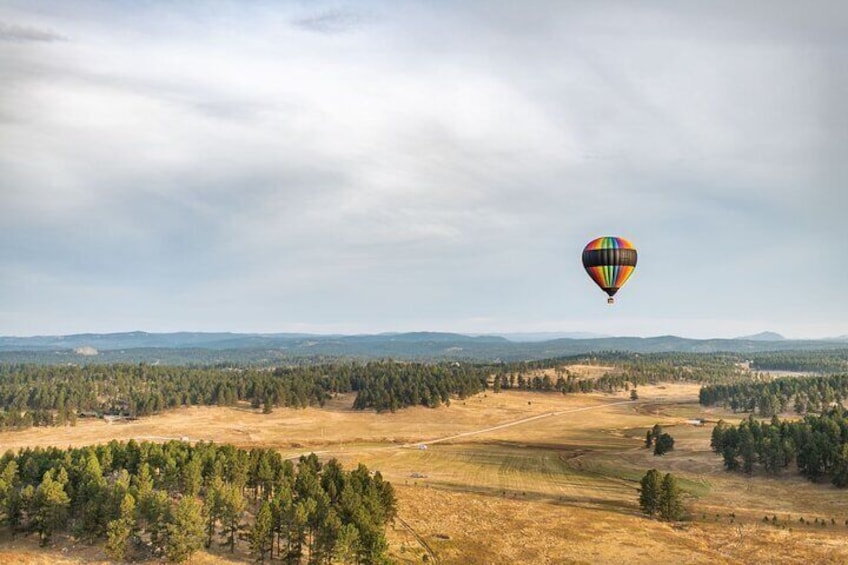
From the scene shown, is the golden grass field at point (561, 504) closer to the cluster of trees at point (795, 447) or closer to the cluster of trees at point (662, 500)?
the cluster of trees at point (662, 500)

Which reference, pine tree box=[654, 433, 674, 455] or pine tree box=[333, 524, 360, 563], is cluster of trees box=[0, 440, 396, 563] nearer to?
pine tree box=[333, 524, 360, 563]

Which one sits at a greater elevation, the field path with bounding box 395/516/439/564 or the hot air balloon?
the hot air balloon

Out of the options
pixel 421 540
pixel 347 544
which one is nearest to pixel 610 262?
pixel 421 540

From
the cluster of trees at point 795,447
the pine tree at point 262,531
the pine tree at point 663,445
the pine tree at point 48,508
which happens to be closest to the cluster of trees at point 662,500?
the cluster of trees at point 795,447

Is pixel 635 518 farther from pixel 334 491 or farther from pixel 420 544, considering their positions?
pixel 334 491

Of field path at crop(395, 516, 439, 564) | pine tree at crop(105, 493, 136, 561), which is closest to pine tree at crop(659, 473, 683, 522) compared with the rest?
field path at crop(395, 516, 439, 564)

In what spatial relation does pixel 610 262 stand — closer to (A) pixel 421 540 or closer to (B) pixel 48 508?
(A) pixel 421 540
